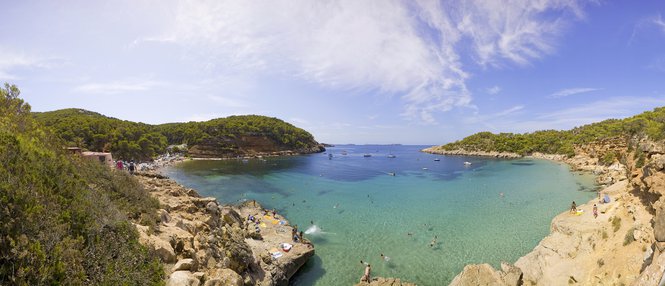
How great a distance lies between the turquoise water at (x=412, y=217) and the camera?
1859 centimetres

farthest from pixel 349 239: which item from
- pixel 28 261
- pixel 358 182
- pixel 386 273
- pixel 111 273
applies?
pixel 358 182

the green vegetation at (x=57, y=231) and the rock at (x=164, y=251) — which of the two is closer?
the green vegetation at (x=57, y=231)

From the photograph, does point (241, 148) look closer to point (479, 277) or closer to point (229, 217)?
point (229, 217)

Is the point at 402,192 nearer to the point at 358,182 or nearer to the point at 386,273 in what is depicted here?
the point at 358,182

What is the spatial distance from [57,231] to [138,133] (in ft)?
302

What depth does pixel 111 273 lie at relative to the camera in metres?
8.14

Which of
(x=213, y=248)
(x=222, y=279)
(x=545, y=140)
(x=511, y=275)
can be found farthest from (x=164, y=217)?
(x=545, y=140)

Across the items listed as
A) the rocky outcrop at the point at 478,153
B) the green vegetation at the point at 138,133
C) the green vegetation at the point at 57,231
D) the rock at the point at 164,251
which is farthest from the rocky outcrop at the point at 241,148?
the rock at the point at 164,251

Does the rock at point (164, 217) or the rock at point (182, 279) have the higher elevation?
the rock at point (164, 217)

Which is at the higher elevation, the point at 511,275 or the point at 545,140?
the point at 545,140

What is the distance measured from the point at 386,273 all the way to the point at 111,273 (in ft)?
46.8

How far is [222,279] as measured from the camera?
10812 mm

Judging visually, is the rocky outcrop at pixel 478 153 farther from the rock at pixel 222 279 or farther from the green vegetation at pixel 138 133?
the rock at pixel 222 279

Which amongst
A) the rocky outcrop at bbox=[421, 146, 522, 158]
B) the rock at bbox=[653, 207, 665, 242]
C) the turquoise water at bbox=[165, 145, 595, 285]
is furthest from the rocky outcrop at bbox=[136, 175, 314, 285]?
the rocky outcrop at bbox=[421, 146, 522, 158]
